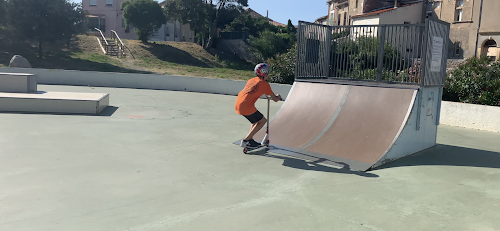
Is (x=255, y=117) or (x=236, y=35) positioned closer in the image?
(x=255, y=117)

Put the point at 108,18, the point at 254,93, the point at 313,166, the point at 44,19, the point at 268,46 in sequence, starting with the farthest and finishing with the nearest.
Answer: the point at 108,18 → the point at 268,46 → the point at 44,19 → the point at 254,93 → the point at 313,166

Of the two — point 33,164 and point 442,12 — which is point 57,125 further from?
point 442,12

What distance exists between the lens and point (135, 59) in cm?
3275

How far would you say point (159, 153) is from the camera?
6.95 m

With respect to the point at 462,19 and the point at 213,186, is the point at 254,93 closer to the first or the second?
the point at 213,186

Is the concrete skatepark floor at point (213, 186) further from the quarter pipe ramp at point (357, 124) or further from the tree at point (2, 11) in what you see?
the tree at point (2, 11)

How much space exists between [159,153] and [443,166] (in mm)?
4881

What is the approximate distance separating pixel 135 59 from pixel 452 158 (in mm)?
29300

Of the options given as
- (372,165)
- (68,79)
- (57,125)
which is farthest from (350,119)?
(68,79)

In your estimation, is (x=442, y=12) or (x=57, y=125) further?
(x=442, y=12)

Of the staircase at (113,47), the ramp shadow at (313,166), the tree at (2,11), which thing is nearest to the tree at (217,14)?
the staircase at (113,47)

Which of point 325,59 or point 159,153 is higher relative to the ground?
point 325,59

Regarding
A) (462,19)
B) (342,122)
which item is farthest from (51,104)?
(462,19)

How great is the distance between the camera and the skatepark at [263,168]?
13.8ft
